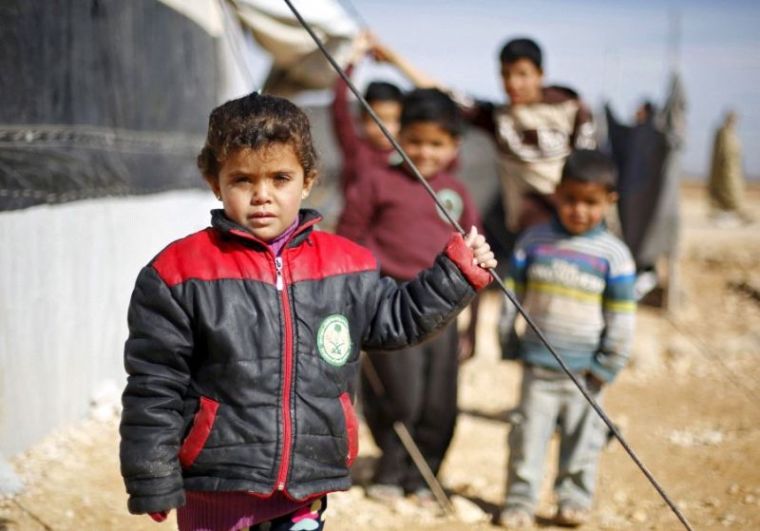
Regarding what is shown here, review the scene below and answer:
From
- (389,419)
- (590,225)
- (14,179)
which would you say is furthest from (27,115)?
(590,225)

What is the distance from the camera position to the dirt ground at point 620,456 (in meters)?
3.46

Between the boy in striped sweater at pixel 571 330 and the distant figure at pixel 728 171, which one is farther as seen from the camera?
the distant figure at pixel 728 171

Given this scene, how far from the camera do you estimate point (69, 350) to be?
3.98 m

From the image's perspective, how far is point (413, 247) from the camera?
12.8 feet

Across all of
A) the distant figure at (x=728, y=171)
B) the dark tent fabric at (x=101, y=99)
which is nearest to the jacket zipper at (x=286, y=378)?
the dark tent fabric at (x=101, y=99)

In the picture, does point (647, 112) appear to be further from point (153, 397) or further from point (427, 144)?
point (153, 397)

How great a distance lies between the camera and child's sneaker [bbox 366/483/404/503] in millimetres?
4027

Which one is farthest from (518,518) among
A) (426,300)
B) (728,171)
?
(728,171)

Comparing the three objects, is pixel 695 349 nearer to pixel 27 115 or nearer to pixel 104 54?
pixel 104 54

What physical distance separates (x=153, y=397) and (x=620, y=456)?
3.42 meters

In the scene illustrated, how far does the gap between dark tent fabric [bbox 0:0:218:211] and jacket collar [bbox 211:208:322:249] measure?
1513mm

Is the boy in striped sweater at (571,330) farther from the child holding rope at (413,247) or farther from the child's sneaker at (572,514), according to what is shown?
the child holding rope at (413,247)

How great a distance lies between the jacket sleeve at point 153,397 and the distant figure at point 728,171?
696 inches

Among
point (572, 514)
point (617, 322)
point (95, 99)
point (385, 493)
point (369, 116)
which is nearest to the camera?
point (617, 322)
